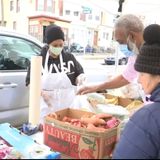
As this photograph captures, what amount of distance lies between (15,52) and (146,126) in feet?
7.40

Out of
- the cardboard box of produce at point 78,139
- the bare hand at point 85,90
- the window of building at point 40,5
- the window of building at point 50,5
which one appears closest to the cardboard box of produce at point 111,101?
the bare hand at point 85,90

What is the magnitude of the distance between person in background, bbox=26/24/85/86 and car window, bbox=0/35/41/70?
45 centimetres

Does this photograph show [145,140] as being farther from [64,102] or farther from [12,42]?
[12,42]

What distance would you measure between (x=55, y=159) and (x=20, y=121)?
5.94ft

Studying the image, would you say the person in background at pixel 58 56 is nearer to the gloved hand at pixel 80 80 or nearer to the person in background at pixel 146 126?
the gloved hand at pixel 80 80

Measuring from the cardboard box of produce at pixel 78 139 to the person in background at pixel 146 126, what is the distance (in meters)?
0.30

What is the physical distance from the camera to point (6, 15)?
23.0 meters

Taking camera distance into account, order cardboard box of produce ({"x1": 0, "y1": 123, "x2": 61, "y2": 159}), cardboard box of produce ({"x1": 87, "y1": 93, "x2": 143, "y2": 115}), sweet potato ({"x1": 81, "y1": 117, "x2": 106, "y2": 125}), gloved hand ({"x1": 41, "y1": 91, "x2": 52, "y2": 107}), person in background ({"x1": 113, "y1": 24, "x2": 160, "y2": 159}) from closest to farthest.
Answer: person in background ({"x1": 113, "y1": 24, "x2": 160, "y2": 159}), cardboard box of produce ({"x1": 0, "y1": 123, "x2": 61, "y2": 159}), sweet potato ({"x1": 81, "y1": 117, "x2": 106, "y2": 125}), cardboard box of produce ({"x1": 87, "y1": 93, "x2": 143, "y2": 115}), gloved hand ({"x1": 41, "y1": 91, "x2": 52, "y2": 107})

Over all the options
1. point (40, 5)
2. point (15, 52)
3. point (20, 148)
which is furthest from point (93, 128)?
point (40, 5)

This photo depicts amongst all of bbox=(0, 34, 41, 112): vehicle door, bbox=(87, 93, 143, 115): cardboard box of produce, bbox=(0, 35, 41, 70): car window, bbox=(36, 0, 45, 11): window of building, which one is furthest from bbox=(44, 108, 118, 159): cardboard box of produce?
bbox=(36, 0, 45, 11): window of building

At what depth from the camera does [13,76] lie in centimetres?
291

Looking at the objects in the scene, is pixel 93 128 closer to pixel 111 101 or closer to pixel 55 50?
pixel 111 101

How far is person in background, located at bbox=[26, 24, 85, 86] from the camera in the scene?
8.50 feet

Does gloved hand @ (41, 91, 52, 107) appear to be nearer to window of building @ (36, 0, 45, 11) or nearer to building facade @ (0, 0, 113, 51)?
building facade @ (0, 0, 113, 51)
